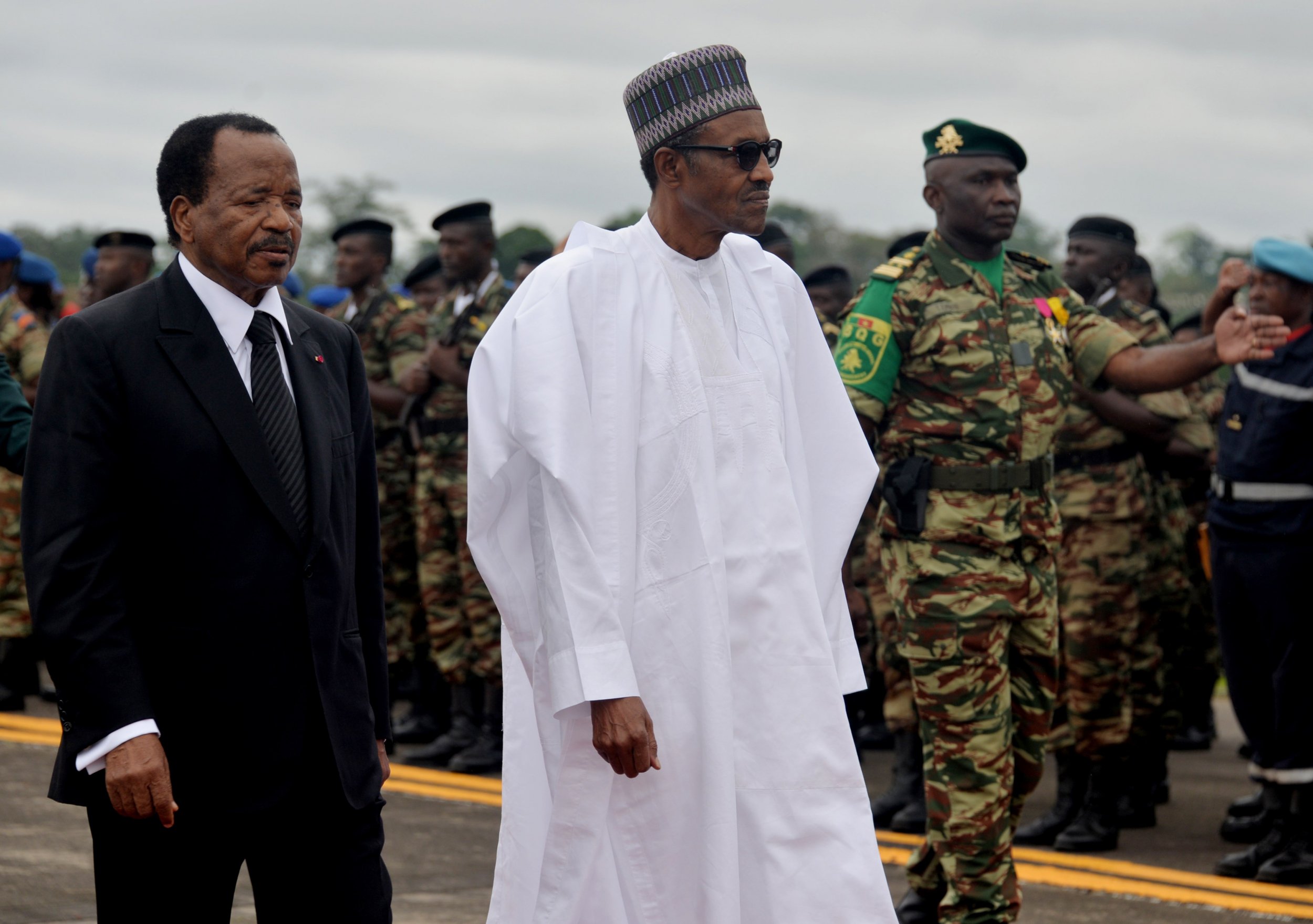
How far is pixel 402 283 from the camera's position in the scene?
1223 cm

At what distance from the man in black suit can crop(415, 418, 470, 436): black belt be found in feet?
18.5

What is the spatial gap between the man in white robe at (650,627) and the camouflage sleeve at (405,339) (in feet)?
18.9

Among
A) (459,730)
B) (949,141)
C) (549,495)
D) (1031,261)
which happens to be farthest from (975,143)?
(459,730)

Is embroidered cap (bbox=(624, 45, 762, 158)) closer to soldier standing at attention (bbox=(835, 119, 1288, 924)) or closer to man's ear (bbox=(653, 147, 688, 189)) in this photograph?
man's ear (bbox=(653, 147, 688, 189))

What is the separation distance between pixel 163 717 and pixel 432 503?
5.96 metres

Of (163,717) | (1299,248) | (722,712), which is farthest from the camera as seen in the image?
(1299,248)

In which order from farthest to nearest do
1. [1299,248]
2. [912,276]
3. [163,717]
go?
[1299,248] → [912,276] → [163,717]

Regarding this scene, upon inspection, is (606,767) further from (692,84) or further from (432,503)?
(432,503)

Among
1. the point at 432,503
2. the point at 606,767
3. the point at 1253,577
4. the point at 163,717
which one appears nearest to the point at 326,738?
the point at 163,717

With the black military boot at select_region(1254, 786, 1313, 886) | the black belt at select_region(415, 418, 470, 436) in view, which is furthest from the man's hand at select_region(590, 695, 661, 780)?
the black belt at select_region(415, 418, 470, 436)

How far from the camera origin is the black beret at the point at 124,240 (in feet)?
36.5

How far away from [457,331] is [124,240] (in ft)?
11.3

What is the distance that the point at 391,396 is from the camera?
31.5ft

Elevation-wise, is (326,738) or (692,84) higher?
(692,84)
